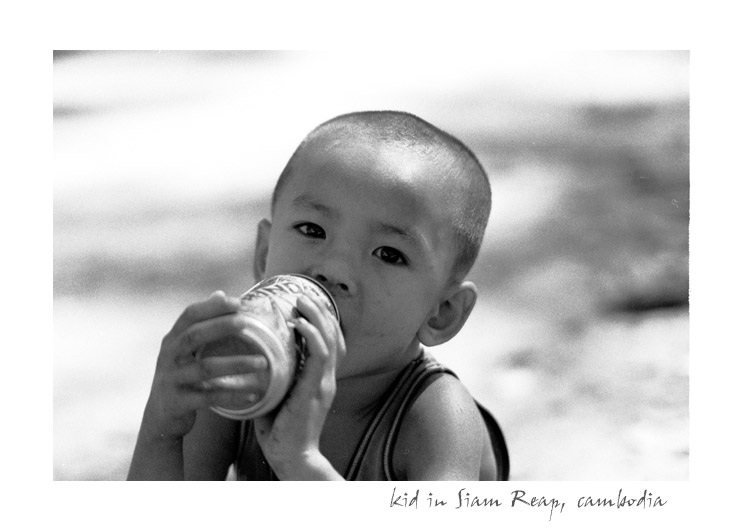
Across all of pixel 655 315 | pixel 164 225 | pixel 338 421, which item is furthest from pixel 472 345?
pixel 164 225

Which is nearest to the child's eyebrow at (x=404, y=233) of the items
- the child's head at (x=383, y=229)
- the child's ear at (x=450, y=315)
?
the child's head at (x=383, y=229)

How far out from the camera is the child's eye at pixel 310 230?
48.1 inches

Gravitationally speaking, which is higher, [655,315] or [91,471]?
[655,315]

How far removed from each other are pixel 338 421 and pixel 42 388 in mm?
375

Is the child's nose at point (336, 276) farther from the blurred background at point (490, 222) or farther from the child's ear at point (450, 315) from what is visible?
the blurred background at point (490, 222)

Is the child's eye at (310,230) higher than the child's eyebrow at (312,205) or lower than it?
lower

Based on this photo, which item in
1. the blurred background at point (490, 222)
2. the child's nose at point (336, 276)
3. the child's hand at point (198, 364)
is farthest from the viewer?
the blurred background at point (490, 222)

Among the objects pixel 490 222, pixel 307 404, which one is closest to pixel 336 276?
pixel 307 404

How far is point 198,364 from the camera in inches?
40.2

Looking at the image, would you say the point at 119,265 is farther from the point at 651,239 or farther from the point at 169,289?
the point at 651,239

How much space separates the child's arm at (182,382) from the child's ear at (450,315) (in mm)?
328

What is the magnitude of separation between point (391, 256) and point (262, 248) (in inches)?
8.0

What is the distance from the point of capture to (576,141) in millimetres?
1548

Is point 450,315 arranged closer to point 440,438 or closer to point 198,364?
point 440,438
